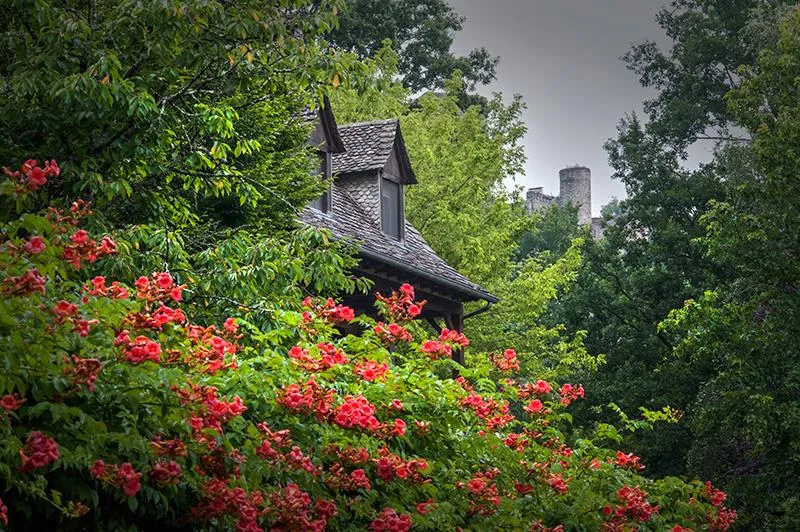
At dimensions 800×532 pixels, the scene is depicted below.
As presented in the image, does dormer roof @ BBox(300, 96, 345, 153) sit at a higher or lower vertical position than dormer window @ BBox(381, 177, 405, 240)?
higher

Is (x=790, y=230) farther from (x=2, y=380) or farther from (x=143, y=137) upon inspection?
(x=2, y=380)

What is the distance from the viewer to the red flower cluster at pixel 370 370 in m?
8.08

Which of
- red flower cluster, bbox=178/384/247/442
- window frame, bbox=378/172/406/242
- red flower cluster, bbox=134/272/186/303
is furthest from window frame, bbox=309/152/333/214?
red flower cluster, bbox=178/384/247/442

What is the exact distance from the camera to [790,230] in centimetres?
2206

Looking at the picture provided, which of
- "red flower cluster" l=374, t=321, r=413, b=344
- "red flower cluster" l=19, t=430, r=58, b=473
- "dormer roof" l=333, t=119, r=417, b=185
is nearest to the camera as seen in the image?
"red flower cluster" l=19, t=430, r=58, b=473

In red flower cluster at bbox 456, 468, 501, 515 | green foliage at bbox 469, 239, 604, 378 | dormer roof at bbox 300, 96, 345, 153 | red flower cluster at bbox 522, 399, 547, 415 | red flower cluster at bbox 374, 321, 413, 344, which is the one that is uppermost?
dormer roof at bbox 300, 96, 345, 153

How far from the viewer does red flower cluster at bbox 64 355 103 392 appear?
573 cm

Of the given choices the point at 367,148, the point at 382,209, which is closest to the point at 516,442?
the point at 382,209

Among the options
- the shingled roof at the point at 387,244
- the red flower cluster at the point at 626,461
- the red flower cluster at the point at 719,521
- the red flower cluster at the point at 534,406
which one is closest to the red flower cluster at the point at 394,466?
the red flower cluster at the point at 534,406

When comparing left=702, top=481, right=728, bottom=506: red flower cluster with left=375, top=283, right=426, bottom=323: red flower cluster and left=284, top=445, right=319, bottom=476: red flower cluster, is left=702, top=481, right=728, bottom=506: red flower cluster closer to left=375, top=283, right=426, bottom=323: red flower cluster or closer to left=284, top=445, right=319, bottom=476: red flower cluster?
left=375, top=283, right=426, bottom=323: red flower cluster

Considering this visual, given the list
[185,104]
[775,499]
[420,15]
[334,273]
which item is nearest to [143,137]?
[185,104]

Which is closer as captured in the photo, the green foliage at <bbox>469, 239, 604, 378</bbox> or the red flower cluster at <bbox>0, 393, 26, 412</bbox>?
the red flower cluster at <bbox>0, 393, 26, 412</bbox>

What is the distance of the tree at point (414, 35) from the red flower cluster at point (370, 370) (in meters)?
40.1

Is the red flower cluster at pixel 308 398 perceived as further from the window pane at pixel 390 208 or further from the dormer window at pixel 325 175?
the window pane at pixel 390 208
